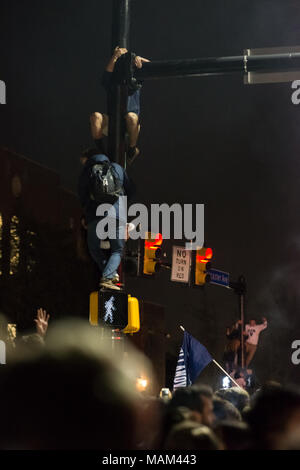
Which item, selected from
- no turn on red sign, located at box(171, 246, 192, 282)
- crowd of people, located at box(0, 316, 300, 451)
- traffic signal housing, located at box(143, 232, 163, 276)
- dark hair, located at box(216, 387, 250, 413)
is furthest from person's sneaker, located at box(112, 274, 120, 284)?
no turn on red sign, located at box(171, 246, 192, 282)

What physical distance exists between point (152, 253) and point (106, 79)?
9.68m

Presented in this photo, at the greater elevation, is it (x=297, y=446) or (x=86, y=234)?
(x=86, y=234)

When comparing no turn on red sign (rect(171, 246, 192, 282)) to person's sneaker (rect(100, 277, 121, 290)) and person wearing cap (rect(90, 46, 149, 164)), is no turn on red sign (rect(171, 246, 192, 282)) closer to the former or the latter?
person wearing cap (rect(90, 46, 149, 164))

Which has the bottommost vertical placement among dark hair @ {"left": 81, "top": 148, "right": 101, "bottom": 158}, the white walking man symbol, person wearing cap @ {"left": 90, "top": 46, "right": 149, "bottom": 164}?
the white walking man symbol

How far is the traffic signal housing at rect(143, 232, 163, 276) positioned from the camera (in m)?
17.5

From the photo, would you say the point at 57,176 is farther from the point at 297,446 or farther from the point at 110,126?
the point at 297,446

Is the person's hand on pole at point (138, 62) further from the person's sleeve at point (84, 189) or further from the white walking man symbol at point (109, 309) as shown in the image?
the white walking man symbol at point (109, 309)

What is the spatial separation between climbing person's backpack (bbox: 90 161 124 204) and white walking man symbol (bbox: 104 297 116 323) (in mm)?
1039

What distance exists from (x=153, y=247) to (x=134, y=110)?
931 cm

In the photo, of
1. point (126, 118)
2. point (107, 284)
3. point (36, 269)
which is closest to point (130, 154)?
point (126, 118)

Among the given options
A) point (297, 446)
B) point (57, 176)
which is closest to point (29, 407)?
point (297, 446)

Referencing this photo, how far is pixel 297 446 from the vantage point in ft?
11.9

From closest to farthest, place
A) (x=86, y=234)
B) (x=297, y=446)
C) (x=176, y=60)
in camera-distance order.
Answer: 1. (x=297, y=446)
2. (x=86, y=234)
3. (x=176, y=60)

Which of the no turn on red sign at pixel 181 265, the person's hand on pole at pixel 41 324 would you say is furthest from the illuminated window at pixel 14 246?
the person's hand on pole at pixel 41 324
